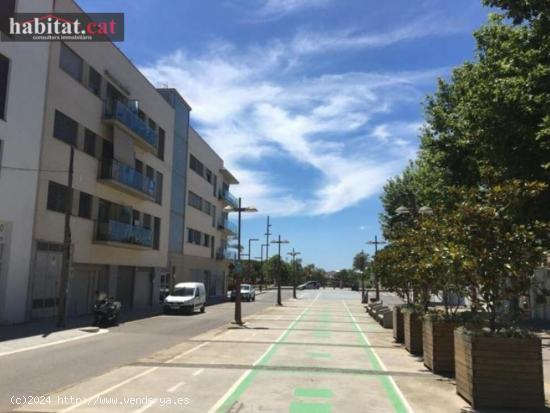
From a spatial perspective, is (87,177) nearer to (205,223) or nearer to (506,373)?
(506,373)

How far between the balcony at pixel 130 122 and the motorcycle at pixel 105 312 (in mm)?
11857

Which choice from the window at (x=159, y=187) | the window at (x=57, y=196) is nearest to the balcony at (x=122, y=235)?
the window at (x=57, y=196)

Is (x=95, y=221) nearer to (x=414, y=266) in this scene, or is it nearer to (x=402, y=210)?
(x=402, y=210)

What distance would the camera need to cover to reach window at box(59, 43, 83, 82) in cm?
2702

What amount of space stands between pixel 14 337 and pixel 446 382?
14.0 meters

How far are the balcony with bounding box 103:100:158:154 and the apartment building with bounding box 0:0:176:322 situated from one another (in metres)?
0.07

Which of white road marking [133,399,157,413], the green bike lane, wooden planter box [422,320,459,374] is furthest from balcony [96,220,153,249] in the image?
white road marking [133,399,157,413]

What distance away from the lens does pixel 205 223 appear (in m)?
58.8

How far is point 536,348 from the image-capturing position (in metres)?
8.86

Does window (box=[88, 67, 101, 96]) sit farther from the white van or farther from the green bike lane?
the green bike lane

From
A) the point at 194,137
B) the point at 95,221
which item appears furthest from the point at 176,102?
the point at 95,221

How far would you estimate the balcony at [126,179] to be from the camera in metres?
31.6

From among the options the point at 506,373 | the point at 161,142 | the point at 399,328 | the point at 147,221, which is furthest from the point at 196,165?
the point at 506,373

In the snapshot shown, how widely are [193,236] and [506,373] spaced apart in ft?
153
